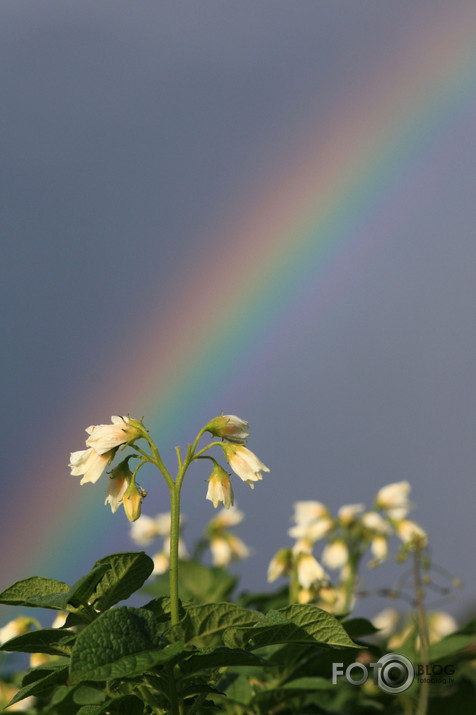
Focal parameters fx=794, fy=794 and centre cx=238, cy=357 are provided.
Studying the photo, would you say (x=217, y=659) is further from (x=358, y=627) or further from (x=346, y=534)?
(x=346, y=534)

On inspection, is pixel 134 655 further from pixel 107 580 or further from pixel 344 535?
pixel 344 535

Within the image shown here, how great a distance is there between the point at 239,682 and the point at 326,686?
0.94 feet

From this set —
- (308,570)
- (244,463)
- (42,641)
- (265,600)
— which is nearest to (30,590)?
(42,641)

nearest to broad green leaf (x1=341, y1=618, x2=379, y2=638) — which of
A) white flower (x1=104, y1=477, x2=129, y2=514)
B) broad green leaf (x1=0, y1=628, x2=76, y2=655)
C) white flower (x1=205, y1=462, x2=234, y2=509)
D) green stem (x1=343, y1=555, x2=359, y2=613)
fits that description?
white flower (x1=205, y1=462, x2=234, y2=509)

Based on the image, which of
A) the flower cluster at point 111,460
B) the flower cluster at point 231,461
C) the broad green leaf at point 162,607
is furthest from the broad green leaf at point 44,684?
the flower cluster at point 231,461

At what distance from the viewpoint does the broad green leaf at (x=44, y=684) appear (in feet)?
4.48

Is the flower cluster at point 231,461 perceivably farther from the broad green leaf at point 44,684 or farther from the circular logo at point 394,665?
the circular logo at point 394,665

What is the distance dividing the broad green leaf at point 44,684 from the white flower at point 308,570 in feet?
5.43

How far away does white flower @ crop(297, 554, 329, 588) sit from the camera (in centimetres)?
301

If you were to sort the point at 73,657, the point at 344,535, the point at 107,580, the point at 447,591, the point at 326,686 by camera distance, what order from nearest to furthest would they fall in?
the point at 73,657
the point at 107,580
the point at 326,686
the point at 447,591
the point at 344,535

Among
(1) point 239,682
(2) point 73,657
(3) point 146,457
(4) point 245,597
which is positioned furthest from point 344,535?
(2) point 73,657

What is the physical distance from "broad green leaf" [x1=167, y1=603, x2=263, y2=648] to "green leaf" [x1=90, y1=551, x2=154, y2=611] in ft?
0.37

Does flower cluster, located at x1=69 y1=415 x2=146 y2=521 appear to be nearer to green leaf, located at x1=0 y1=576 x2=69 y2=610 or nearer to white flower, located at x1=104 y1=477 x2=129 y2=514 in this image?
white flower, located at x1=104 y1=477 x2=129 y2=514

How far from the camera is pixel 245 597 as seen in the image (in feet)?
10.9
